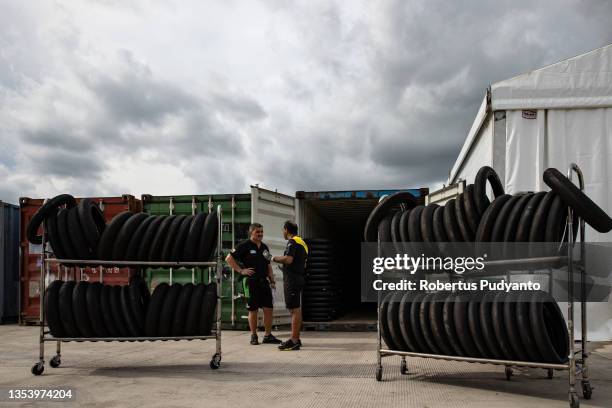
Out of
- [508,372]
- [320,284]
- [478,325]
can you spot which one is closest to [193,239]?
[478,325]

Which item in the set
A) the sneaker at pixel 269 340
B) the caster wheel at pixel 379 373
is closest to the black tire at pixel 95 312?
the sneaker at pixel 269 340

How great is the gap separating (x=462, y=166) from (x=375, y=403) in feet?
30.1

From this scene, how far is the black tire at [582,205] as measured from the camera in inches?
190

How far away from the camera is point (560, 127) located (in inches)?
356

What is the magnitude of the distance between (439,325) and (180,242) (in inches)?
125

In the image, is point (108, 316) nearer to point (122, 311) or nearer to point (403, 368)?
point (122, 311)

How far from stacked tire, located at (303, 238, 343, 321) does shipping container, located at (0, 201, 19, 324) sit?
7198 mm

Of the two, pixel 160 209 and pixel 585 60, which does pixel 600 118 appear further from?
pixel 160 209

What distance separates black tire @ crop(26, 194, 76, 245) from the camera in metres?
6.64

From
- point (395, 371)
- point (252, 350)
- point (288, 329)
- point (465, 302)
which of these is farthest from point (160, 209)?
point (465, 302)

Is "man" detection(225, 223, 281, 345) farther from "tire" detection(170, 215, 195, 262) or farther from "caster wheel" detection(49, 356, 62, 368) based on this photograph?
"caster wheel" detection(49, 356, 62, 368)

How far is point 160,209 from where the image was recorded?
1168 centimetres

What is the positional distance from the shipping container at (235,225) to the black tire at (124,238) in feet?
→ 13.4

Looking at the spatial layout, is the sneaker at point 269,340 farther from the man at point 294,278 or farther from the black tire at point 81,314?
the black tire at point 81,314
